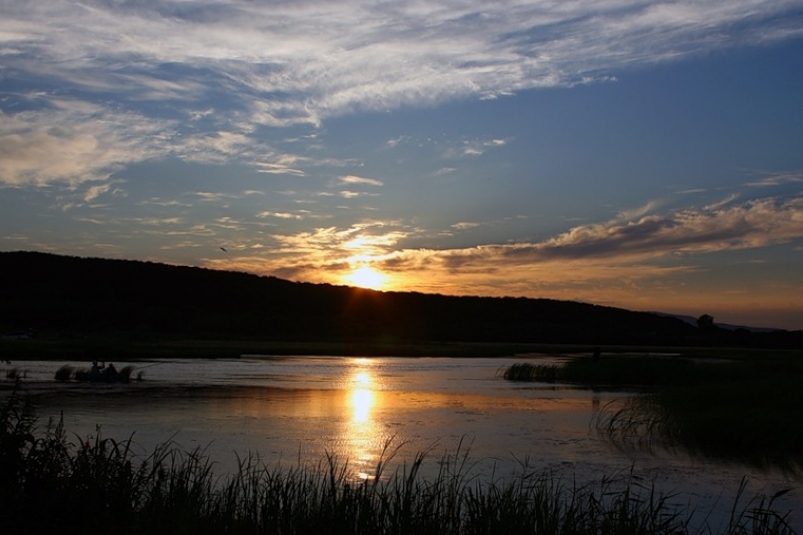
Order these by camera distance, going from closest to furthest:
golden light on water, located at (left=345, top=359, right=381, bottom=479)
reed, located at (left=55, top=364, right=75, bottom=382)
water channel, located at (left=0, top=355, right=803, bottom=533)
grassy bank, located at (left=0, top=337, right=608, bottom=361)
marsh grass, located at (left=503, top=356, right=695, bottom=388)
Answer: water channel, located at (left=0, top=355, right=803, bottom=533)
golden light on water, located at (left=345, top=359, right=381, bottom=479)
reed, located at (left=55, top=364, right=75, bottom=382)
marsh grass, located at (left=503, top=356, right=695, bottom=388)
grassy bank, located at (left=0, top=337, right=608, bottom=361)

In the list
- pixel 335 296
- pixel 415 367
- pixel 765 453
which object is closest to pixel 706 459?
pixel 765 453

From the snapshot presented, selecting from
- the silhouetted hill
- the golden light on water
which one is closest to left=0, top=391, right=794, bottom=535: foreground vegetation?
the golden light on water

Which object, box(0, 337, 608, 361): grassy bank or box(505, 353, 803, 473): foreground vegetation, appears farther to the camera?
box(0, 337, 608, 361): grassy bank

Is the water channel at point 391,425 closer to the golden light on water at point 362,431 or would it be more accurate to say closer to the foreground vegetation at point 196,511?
the golden light on water at point 362,431

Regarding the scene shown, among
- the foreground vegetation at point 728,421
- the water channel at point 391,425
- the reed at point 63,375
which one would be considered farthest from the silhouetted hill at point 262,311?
the foreground vegetation at point 728,421

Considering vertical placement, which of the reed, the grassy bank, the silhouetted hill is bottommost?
the reed

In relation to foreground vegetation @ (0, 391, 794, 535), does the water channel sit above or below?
below

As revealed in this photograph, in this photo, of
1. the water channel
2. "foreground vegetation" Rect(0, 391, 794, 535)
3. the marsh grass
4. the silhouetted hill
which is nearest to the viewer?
"foreground vegetation" Rect(0, 391, 794, 535)

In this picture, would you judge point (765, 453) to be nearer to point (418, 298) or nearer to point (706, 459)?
point (706, 459)

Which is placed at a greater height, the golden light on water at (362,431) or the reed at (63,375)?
the reed at (63,375)

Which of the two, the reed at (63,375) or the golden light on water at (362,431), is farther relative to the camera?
the reed at (63,375)

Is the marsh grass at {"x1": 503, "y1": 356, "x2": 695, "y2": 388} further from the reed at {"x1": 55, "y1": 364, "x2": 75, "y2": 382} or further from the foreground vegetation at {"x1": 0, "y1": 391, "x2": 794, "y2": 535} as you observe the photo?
the foreground vegetation at {"x1": 0, "y1": 391, "x2": 794, "y2": 535}

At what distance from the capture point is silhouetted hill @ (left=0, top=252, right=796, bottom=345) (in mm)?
86125

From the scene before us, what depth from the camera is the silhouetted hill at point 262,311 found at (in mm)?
86125
